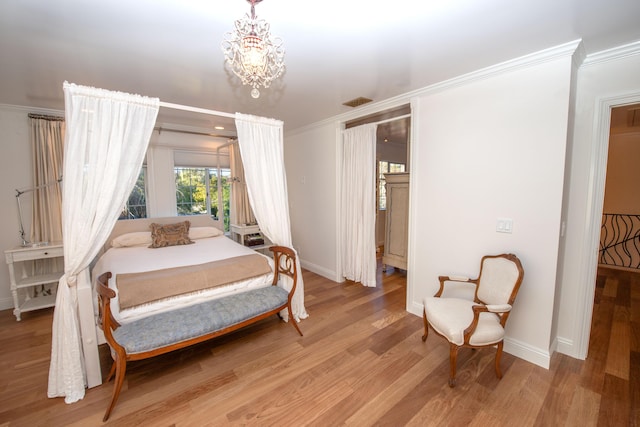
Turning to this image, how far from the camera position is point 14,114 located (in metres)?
3.29

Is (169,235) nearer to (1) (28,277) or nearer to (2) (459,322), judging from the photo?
(1) (28,277)

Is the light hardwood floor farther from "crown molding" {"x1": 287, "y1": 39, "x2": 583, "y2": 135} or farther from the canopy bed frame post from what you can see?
"crown molding" {"x1": 287, "y1": 39, "x2": 583, "y2": 135}

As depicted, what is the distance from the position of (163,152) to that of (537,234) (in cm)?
512

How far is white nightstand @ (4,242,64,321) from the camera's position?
2984 mm

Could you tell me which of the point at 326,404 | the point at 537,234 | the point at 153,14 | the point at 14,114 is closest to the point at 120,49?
the point at 153,14

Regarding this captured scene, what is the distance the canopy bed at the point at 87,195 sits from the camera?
1.81 metres

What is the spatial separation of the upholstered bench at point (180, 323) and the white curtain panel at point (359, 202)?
4.57 feet

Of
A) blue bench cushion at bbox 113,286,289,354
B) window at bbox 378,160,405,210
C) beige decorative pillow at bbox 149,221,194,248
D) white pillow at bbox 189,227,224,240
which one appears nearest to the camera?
blue bench cushion at bbox 113,286,289,354

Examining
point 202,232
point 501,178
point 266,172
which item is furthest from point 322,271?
point 501,178

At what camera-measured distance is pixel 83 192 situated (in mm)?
1848

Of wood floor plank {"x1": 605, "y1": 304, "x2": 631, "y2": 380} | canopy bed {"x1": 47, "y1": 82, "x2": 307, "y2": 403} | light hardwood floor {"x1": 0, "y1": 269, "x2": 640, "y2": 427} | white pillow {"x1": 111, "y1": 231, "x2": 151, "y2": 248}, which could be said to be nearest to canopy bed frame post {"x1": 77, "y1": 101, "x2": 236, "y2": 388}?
canopy bed {"x1": 47, "y1": 82, "x2": 307, "y2": 403}

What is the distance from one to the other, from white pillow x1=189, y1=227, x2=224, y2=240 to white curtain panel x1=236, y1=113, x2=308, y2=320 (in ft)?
6.33

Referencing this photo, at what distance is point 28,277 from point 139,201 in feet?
5.27

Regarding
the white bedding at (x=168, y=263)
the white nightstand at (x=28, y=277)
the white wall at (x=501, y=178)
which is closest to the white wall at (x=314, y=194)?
the white bedding at (x=168, y=263)
